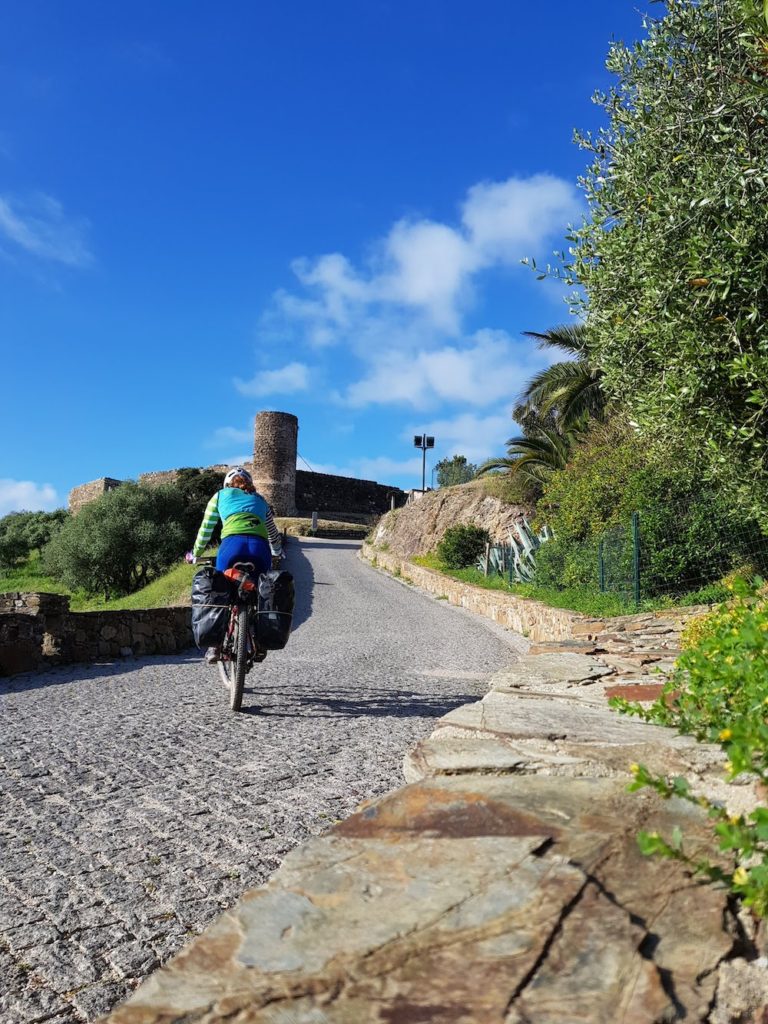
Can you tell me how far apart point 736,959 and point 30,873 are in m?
2.49

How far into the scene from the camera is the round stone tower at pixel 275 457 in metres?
53.1

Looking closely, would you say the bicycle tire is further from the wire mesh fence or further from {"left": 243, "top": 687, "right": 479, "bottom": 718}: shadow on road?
the wire mesh fence

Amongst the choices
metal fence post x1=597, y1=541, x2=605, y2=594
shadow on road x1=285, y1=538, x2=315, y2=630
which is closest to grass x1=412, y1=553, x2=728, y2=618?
metal fence post x1=597, y1=541, x2=605, y2=594

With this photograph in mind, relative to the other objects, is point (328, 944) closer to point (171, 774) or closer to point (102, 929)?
point (102, 929)

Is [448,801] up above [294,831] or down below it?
above

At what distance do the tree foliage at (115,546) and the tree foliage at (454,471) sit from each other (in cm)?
2610

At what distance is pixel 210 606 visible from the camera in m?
5.90

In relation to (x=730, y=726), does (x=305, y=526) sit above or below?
above

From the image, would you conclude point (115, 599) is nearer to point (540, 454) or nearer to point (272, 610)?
point (540, 454)

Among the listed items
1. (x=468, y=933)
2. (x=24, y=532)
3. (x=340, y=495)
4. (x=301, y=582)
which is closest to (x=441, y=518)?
Result: (x=301, y=582)

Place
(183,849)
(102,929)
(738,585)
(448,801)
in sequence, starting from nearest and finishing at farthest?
(448,801)
(102,929)
(183,849)
(738,585)

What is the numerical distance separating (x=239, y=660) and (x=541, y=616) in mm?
7055

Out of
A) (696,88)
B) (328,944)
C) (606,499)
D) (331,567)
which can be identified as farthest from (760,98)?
(331,567)

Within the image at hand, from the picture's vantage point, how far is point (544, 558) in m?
15.7
